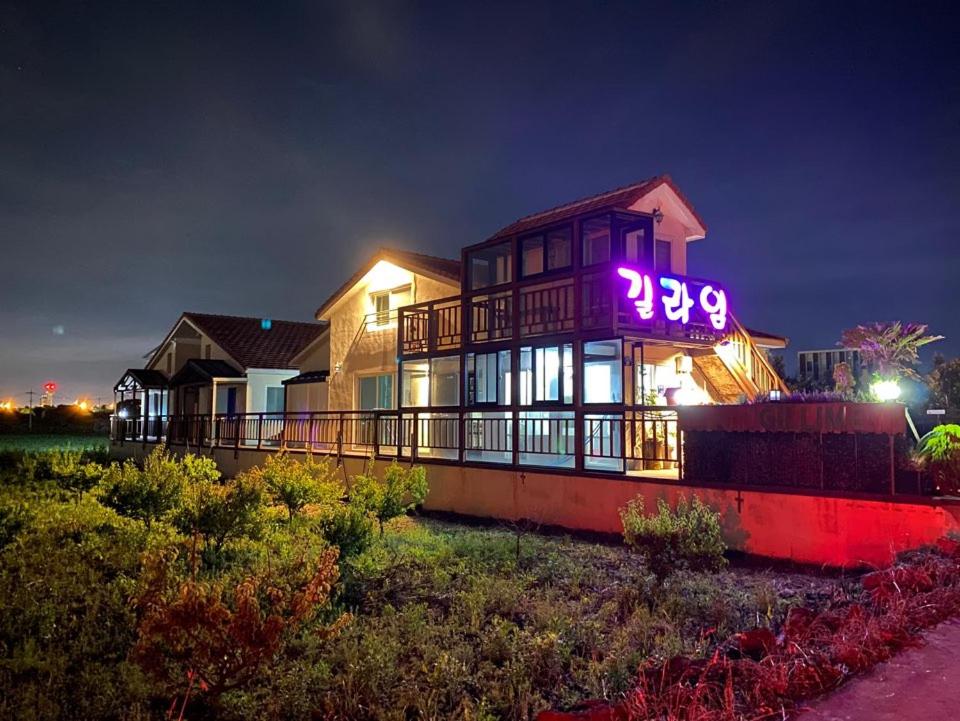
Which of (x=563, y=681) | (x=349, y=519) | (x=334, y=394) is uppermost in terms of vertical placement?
(x=334, y=394)

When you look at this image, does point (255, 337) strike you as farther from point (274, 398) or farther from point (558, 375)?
point (558, 375)

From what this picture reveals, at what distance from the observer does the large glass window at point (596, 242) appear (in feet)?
52.2

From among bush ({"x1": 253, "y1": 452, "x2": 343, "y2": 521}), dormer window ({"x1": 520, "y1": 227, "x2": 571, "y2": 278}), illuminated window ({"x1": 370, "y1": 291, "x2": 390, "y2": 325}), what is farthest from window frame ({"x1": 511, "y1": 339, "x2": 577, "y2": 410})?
illuminated window ({"x1": 370, "y1": 291, "x2": 390, "y2": 325})

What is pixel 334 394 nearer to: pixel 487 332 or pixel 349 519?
pixel 487 332

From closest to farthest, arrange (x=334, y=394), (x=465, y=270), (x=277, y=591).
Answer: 1. (x=277, y=591)
2. (x=465, y=270)
3. (x=334, y=394)

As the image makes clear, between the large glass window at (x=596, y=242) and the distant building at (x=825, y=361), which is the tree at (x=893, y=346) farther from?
the large glass window at (x=596, y=242)

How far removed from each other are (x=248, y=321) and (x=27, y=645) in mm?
29705

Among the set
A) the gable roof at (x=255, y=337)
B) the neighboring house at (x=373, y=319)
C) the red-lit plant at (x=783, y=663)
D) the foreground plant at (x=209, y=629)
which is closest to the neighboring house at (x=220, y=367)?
the gable roof at (x=255, y=337)

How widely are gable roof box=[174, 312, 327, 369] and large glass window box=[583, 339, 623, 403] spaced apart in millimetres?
16615

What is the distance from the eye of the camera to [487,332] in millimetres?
15586

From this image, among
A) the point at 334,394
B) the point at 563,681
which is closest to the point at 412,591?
the point at 563,681

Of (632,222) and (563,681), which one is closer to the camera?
(563,681)

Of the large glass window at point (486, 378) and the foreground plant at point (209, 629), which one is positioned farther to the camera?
the large glass window at point (486, 378)

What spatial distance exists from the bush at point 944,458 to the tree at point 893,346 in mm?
18421
